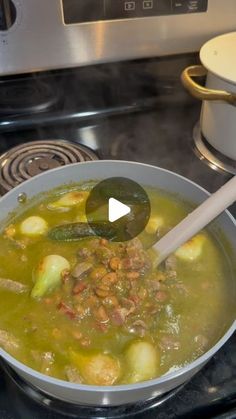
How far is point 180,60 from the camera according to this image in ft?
4.17

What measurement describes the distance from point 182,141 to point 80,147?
0.26 metres

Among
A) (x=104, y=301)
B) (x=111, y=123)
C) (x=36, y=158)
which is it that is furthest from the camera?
(x=111, y=123)

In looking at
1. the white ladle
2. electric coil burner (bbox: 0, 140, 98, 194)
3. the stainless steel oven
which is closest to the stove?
electric coil burner (bbox: 0, 140, 98, 194)

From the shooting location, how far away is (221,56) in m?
1.06

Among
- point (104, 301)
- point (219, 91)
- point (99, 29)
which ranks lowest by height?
point (104, 301)

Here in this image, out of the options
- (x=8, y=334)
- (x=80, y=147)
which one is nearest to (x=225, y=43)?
(x=80, y=147)

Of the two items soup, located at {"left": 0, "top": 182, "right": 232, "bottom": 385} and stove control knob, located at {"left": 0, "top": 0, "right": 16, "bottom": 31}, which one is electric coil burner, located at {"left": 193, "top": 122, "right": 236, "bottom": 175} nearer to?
soup, located at {"left": 0, "top": 182, "right": 232, "bottom": 385}

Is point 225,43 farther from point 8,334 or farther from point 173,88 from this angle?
point 8,334

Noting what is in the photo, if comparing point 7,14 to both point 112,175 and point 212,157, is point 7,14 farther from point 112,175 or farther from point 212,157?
point 212,157
